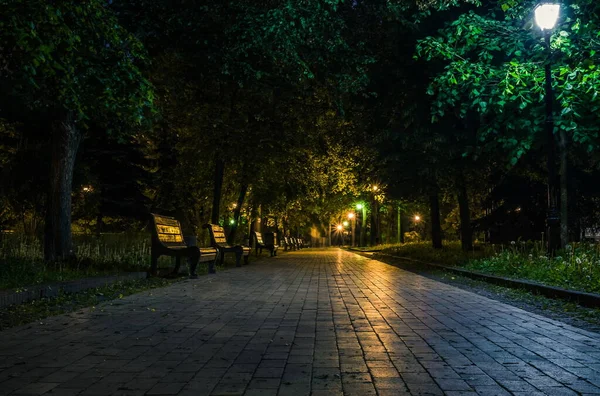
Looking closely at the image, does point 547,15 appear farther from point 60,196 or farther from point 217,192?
point 217,192

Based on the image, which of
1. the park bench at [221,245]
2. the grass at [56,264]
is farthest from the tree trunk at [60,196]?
the park bench at [221,245]

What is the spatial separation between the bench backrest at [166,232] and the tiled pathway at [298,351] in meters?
3.77

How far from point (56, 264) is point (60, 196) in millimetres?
1852

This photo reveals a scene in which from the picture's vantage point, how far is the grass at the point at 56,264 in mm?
8734

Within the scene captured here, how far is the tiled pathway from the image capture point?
12.0 feet

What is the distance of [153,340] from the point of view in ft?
17.2

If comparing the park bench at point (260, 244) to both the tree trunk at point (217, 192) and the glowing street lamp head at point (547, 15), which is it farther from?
the glowing street lamp head at point (547, 15)

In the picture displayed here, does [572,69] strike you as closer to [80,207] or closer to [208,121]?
[208,121]

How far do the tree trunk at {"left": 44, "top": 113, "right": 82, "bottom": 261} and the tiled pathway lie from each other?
4327 millimetres

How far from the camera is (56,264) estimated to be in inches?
417

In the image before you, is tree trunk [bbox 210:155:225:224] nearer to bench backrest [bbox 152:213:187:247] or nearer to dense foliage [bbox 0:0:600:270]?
dense foliage [bbox 0:0:600:270]

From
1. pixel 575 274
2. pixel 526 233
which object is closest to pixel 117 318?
pixel 575 274

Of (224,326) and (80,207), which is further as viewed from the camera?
(80,207)

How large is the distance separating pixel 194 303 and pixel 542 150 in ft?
48.0
